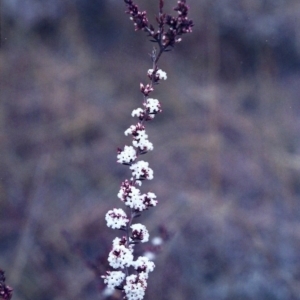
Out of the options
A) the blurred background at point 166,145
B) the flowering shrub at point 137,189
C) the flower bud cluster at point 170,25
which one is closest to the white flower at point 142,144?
the flowering shrub at point 137,189

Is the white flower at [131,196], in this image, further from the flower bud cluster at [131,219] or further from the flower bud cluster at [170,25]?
the flower bud cluster at [170,25]

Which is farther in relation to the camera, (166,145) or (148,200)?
(166,145)

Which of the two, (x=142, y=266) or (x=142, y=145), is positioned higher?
(x=142, y=145)

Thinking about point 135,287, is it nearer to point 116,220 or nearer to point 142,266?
point 142,266

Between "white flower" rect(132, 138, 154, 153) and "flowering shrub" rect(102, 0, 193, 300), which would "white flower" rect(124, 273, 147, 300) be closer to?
"flowering shrub" rect(102, 0, 193, 300)

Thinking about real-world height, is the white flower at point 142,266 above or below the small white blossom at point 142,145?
below

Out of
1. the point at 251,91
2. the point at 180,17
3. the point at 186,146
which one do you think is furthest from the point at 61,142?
the point at 180,17

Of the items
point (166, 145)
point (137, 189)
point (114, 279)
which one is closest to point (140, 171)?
point (137, 189)
